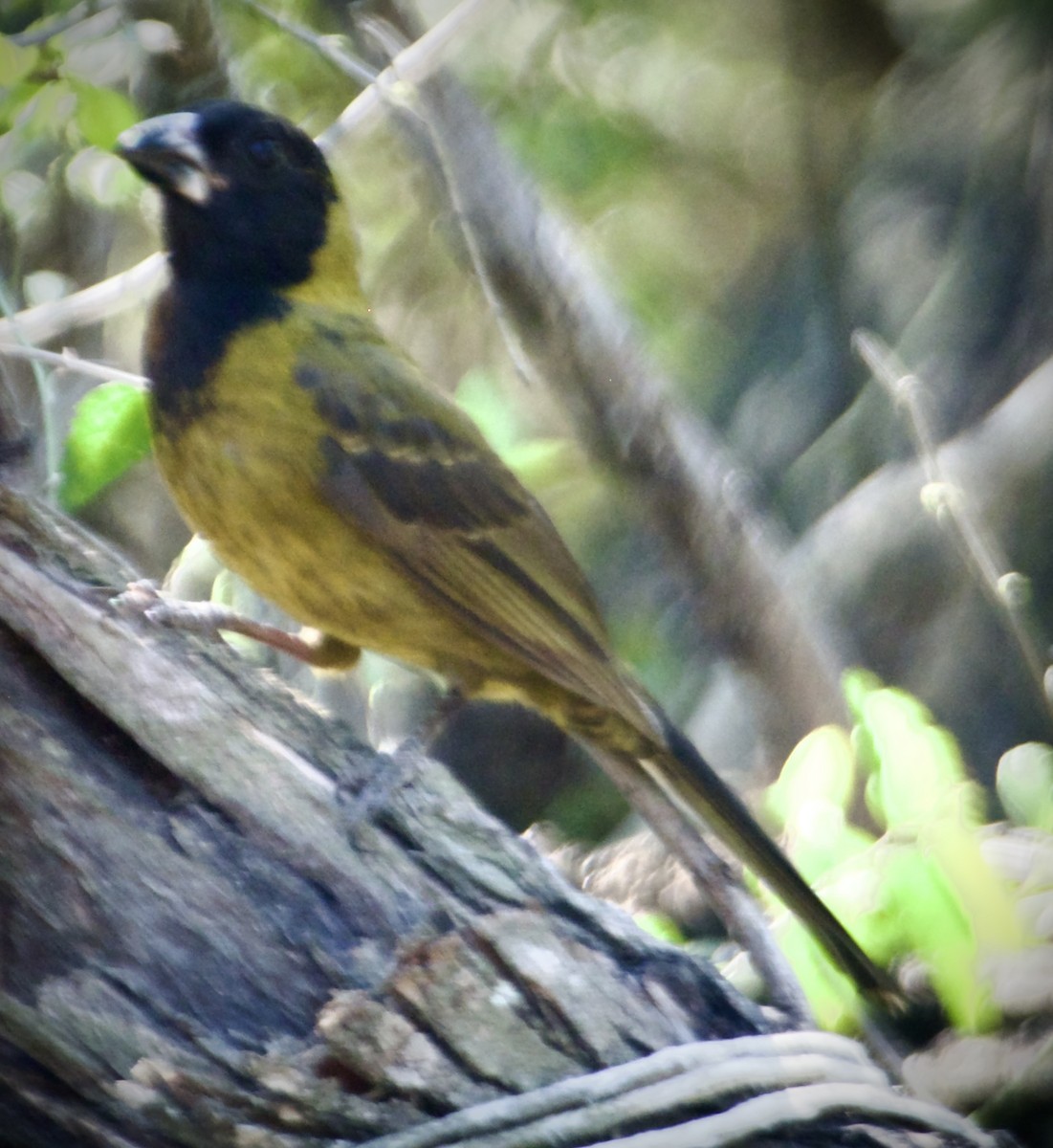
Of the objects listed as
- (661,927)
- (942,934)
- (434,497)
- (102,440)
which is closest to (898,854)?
(942,934)

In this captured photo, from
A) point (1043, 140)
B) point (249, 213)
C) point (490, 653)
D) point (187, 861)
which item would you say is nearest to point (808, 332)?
point (1043, 140)

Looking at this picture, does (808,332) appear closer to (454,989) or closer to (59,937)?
(454,989)

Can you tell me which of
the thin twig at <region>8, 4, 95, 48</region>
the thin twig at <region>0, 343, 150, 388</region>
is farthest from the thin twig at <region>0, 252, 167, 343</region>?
the thin twig at <region>8, 4, 95, 48</region>

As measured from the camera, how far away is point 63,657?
1066 mm

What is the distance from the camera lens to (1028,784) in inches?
38.1

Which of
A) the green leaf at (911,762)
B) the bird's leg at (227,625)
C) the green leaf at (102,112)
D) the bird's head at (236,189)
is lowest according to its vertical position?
the green leaf at (911,762)

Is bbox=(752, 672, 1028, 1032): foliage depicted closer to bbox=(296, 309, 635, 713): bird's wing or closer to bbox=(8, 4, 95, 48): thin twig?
bbox=(296, 309, 635, 713): bird's wing

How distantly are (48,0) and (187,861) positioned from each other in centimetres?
80

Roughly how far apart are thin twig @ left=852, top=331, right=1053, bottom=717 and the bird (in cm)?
27

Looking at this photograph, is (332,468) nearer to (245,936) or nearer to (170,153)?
(170,153)

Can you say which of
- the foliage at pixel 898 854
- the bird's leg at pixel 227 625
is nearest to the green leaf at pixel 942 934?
the foliage at pixel 898 854

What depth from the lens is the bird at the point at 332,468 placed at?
1.10 meters

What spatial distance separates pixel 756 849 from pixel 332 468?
19.9 inches

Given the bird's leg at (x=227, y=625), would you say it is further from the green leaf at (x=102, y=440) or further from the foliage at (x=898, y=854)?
the foliage at (x=898, y=854)
